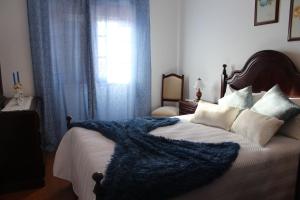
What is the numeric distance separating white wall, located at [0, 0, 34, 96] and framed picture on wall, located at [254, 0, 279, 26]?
3011 mm

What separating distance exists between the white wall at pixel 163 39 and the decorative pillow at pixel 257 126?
2281 millimetres

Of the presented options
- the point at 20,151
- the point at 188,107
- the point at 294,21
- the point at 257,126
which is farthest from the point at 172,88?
the point at 20,151

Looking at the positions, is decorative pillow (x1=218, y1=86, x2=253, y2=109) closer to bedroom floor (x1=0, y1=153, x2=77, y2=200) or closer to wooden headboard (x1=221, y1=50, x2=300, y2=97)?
wooden headboard (x1=221, y1=50, x2=300, y2=97)

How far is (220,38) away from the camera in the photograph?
366cm

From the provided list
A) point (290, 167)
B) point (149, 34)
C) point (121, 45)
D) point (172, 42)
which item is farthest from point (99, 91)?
point (290, 167)

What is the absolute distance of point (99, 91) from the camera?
404 centimetres

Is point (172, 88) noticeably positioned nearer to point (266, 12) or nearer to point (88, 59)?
point (88, 59)

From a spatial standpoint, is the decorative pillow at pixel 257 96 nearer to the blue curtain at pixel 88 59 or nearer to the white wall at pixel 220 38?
the white wall at pixel 220 38

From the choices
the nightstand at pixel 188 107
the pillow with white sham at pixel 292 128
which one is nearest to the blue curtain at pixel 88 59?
the nightstand at pixel 188 107

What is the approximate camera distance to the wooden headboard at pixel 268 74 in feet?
8.58

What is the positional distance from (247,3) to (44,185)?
3.19m

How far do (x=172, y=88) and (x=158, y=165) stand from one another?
2873 millimetres

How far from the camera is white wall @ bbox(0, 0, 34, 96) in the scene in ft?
11.4

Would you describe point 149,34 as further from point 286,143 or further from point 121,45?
point 286,143
